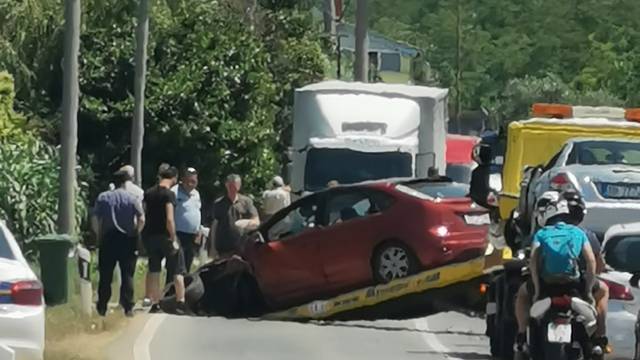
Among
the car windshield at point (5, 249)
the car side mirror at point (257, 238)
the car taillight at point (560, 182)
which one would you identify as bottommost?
the car side mirror at point (257, 238)

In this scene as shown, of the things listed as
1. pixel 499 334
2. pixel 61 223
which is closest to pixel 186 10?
pixel 61 223

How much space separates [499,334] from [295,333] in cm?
330

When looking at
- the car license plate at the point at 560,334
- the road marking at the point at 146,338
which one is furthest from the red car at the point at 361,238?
the car license plate at the point at 560,334

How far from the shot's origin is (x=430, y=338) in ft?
68.3

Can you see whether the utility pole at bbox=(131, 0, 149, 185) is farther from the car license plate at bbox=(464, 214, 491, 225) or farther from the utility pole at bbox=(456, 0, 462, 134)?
the utility pole at bbox=(456, 0, 462, 134)

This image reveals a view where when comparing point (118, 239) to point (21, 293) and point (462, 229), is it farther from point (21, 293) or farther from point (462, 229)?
point (21, 293)

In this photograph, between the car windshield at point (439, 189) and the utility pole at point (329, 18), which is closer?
the car windshield at point (439, 189)

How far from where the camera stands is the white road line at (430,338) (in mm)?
19250

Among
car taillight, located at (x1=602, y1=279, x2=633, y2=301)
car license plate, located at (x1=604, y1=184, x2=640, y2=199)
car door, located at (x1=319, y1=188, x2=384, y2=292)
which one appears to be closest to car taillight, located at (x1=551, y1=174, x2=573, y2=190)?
car taillight, located at (x1=602, y1=279, x2=633, y2=301)

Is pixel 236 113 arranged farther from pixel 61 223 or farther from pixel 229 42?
pixel 61 223

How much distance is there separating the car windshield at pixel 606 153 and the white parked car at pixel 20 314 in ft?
31.4

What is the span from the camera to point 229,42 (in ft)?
133

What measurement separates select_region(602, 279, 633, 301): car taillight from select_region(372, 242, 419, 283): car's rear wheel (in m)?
5.43

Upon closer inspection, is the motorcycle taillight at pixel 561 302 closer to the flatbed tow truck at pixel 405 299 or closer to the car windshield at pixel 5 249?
the car windshield at pixel 5 249
